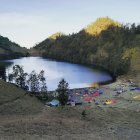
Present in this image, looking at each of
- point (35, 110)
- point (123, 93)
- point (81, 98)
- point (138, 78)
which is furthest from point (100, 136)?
point (138, 78)

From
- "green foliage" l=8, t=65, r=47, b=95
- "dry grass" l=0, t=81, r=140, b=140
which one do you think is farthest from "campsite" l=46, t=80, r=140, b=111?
"dry grass" l=0, t=81, r=140, b=140

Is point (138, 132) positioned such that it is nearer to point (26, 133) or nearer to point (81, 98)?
point (26, 133)

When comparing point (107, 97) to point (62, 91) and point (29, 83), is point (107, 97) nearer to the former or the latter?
point (62, 91)

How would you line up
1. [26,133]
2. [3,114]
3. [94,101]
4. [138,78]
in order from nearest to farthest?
[26,133]
[3,114]
[94,101]
[138,78]

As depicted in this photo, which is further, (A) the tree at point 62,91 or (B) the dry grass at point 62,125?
(A) the tree at point 62,91

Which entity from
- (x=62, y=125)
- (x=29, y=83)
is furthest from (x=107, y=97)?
(x=62, y=125)

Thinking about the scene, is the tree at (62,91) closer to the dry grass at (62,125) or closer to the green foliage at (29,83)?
the green foliage at (29,83)

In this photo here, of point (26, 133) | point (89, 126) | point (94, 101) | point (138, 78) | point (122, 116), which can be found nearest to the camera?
point (26, 133)

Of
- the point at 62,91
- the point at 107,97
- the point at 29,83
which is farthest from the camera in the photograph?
the point at 29,83

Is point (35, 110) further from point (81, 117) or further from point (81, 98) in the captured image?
point (81, 98)

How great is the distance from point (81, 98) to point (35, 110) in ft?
151

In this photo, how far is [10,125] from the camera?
41750 millimetres

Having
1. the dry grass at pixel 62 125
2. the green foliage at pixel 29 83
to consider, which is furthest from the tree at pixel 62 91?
the dry grass at pixel 62 125

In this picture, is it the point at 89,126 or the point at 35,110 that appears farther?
the point at 35,110
